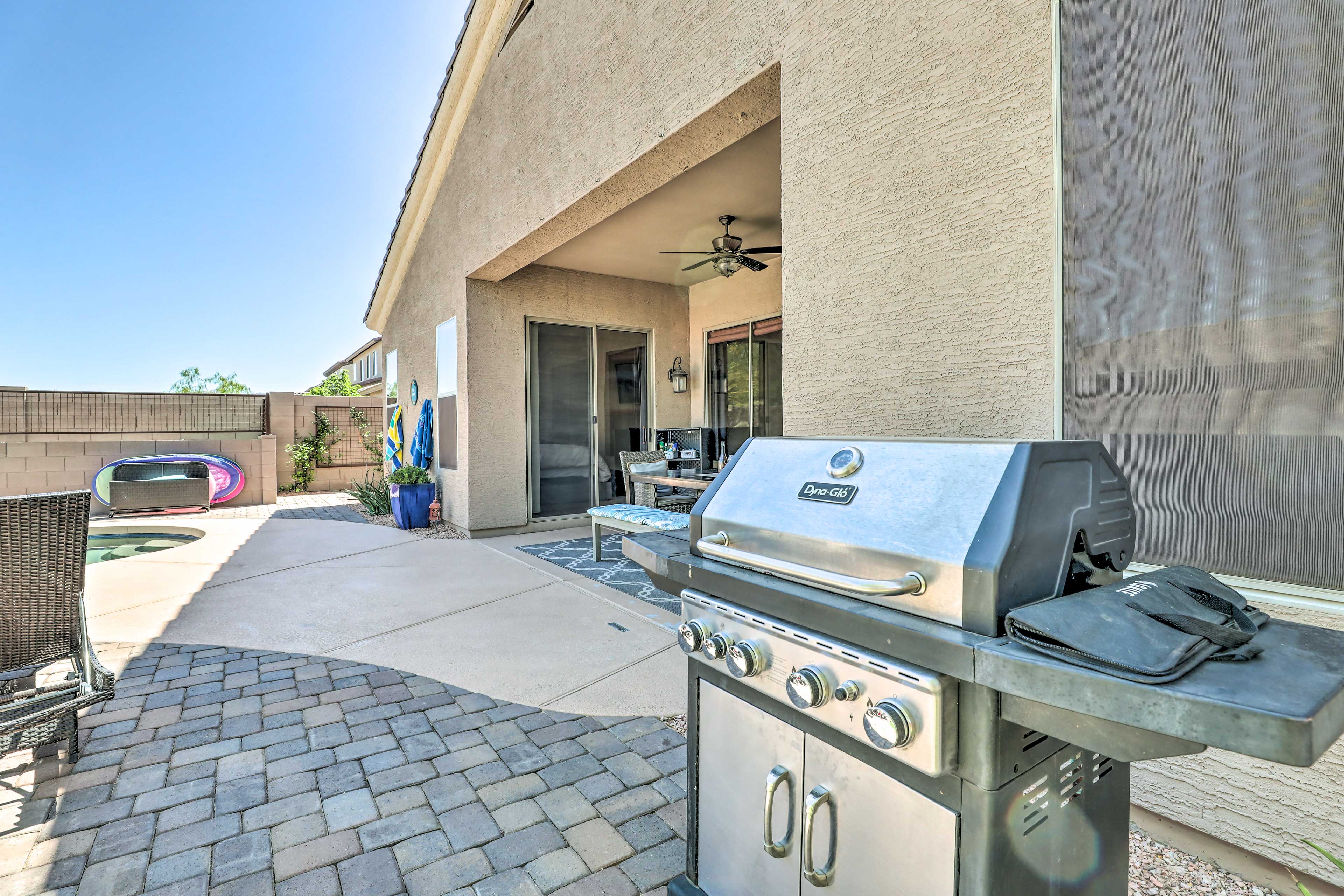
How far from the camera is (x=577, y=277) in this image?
7320 mm

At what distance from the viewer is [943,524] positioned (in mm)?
949

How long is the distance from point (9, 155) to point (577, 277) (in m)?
24.5

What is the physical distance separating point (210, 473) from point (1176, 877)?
1164 centimetres

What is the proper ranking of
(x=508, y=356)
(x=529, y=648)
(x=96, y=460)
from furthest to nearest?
(x=96, y=460), (x=508, y=356), (x=529, y=648)

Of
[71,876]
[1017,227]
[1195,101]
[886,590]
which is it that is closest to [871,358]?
[1017,227]

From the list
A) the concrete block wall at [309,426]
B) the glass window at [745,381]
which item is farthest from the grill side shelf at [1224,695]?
the concrete block wall at [309,426]

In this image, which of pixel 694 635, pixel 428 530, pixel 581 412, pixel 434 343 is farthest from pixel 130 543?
pixel 694 635

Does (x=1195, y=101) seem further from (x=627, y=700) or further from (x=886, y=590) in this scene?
(x=627, y=700)

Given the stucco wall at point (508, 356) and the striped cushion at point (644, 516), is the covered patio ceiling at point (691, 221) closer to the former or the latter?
the stucco wall at point (508, 356)

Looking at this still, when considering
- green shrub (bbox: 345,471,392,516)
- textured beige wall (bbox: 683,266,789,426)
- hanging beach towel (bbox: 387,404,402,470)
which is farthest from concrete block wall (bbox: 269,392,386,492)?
textured beige wall (bbox: 683,266,789,426)

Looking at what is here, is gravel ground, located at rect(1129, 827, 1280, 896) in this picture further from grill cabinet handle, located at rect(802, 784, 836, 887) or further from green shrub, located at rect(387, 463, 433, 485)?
green shrub, located at rect(387, 463, 433, 485)

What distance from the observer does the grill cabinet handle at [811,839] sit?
1.05 m

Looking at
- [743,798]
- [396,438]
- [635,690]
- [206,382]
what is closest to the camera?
[743,798]

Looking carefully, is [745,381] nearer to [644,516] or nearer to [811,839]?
[644,516]
